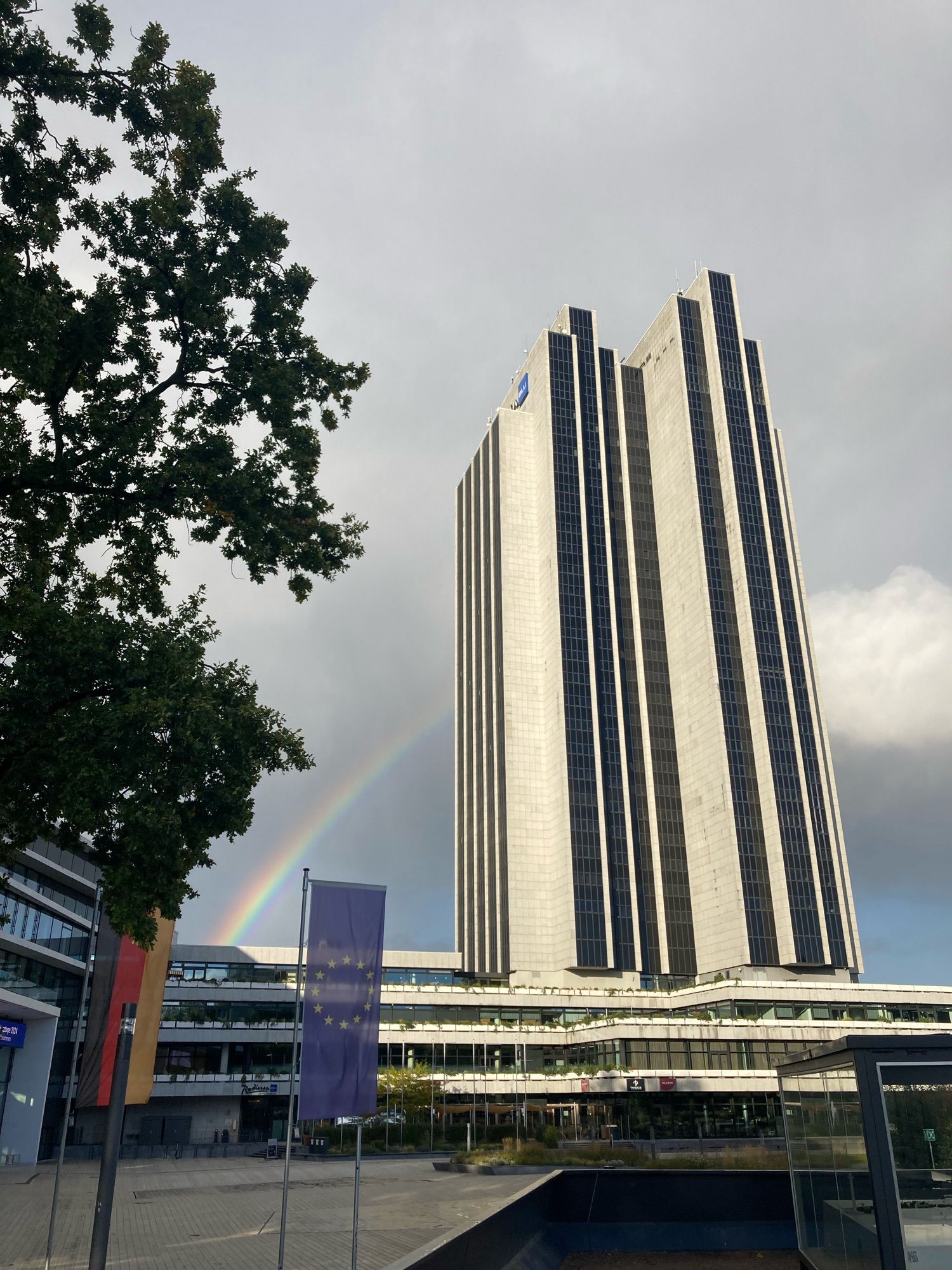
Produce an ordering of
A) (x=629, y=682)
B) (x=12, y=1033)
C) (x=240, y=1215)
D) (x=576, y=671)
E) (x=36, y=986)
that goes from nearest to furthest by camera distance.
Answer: (x=240, y=1215), (x=12, y=1033), (x=36, y=986), (x=576, y=671), (x=629, y=682)

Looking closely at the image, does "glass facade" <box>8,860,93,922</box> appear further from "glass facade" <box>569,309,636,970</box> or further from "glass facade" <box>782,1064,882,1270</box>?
"glass facade" <box>569,309,636,970</box>

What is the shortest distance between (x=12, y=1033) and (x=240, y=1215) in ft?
108

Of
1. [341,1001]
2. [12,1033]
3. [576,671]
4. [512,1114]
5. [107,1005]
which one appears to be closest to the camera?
[341,1001]

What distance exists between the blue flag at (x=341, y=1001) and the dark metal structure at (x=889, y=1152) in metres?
8.23

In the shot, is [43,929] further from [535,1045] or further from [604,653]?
[604,653]

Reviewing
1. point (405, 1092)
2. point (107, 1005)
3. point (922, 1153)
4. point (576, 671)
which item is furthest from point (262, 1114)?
point (922, 1153)

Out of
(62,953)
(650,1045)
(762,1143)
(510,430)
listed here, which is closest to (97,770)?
(62,953)

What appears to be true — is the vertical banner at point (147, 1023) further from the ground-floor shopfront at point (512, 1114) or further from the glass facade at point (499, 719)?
the glass facade at point (499, 719)

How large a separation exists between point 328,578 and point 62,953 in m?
52.3

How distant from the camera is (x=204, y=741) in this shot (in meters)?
15.3

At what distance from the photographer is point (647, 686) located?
124 metres

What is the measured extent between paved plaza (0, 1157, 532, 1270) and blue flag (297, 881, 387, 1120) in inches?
131

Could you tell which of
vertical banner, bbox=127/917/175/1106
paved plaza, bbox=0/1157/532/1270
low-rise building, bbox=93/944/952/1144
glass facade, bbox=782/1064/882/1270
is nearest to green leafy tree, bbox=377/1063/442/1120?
low-rise building, bbox=93/944/952/1144

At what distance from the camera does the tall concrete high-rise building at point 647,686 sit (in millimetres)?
106938
